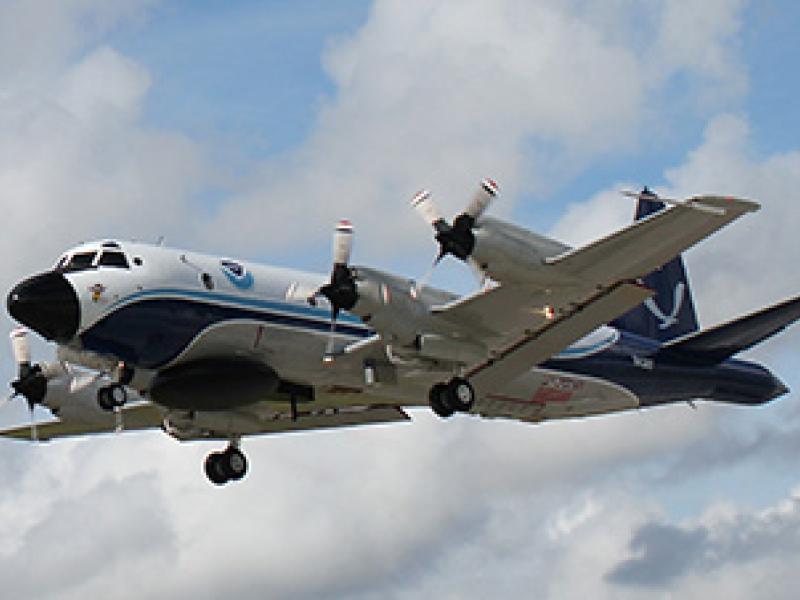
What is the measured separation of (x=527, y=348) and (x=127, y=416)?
11.2 m

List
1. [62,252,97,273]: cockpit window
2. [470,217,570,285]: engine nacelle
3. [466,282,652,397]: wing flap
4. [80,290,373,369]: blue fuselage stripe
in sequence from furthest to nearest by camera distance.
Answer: [466,282,652,397]: wing flap, [62,252,97,273]: cockpit window, [80,290,373,369]: blue fuselage stripe, [470,217,570,285]: engine nacelle

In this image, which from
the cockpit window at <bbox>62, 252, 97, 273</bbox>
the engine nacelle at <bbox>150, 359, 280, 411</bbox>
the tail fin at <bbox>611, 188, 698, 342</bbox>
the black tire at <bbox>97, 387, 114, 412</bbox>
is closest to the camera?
the cockpit window at <bbox>62, 252, 97, 273</bbox>

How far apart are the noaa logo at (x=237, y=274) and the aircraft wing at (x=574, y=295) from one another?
4.15 meters

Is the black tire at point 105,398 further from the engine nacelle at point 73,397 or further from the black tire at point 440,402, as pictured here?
the black tire at point 440,402

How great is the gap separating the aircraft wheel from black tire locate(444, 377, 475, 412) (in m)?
7.13

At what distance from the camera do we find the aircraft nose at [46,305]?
1275 inches

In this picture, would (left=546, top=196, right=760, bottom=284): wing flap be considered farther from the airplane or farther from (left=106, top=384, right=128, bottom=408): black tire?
(left=106, top=384, right=128, bottom=408): black tire

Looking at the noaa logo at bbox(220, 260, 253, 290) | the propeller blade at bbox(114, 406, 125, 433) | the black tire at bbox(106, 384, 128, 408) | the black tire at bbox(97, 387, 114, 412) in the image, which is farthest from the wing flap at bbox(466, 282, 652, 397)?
the propeller blade at bbox(114, 406, 125, 433)

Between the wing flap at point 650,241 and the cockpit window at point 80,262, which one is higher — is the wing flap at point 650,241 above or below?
below

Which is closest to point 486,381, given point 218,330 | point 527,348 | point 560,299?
point 527,348

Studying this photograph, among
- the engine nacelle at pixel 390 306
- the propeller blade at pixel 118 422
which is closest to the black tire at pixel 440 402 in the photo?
the engine nacelle at pixel 390 306

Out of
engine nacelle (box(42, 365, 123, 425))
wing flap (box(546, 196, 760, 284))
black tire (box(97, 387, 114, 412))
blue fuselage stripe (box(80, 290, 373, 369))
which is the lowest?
wing flap (box(546, 196, 760, 284))

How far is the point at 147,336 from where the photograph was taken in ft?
109

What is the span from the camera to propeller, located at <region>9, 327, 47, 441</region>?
39566mm
